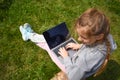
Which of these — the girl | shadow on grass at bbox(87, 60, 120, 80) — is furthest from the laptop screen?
shadow on grass at bbox(87, 60, 120, 80)

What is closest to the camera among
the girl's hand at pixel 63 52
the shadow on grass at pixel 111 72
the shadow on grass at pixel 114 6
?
the girl's hand at pixel 63 52

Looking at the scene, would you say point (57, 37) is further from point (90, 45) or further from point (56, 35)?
point (90, 45)

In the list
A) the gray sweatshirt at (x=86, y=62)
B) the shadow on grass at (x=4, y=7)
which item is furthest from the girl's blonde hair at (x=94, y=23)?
the shadow on grass at (x=4, y=7)

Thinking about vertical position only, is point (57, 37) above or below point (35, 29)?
above

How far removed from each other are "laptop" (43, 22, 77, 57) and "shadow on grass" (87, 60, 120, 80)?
898mm

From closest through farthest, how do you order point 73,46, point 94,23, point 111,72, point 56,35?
point 94,23 → point 73,46 → point 56,35 → point 111,72

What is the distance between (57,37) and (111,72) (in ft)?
3.85

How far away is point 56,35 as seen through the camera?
3.79 m

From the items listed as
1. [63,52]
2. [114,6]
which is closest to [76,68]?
[63,52]

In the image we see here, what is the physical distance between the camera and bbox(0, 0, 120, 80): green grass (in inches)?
168

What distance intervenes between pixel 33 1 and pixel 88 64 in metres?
2.24

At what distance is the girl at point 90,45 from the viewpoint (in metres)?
3.06

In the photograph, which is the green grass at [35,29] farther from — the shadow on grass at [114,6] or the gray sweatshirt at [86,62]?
the gray sweatshirt at [86,62]

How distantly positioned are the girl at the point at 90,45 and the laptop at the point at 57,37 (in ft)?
0.82
